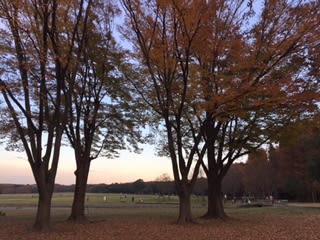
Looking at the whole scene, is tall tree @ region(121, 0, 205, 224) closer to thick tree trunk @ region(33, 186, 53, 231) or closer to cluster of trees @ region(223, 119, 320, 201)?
thick tree trunk @ region(33, 186, 53, 231)

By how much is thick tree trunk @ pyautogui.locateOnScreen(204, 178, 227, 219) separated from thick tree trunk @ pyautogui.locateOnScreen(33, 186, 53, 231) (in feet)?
33.2

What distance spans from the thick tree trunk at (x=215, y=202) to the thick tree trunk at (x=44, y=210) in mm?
10110

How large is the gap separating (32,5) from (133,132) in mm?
12786

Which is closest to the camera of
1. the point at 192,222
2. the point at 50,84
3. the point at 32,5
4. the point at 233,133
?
the point at 32,5

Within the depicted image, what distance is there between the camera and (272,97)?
17.3 metres

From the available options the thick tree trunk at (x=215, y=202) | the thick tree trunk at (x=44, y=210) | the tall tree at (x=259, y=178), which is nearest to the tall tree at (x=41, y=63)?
the thick tree trunk at (x=44, y=210)

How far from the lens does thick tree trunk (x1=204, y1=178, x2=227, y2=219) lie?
78.8 feet

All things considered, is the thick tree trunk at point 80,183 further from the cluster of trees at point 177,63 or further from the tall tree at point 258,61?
the tall tree at point 258,61

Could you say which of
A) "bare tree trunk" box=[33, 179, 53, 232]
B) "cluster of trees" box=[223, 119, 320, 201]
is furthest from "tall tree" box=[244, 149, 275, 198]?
"bare tree trunk" box=[33, 179, 53, 232]

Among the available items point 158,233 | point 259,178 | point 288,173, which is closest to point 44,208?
point 158,233

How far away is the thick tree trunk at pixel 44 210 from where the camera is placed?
16781 millimetres

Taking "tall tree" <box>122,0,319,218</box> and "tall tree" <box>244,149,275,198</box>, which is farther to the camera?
"tall tree" <box>244,149,275,198</box>

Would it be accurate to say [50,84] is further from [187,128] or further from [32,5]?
[187,128]

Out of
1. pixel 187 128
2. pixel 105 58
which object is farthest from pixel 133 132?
pixel 105 58
